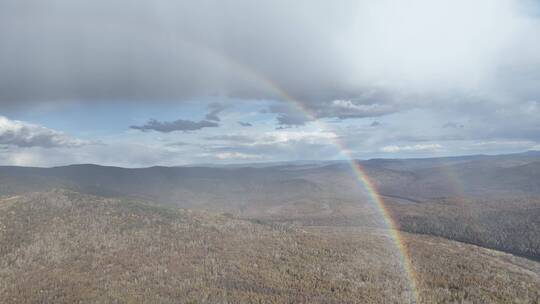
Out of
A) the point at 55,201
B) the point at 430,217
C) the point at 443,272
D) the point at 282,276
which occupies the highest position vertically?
the point at 55,201

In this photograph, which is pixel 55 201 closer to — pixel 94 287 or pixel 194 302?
pixel 94 287

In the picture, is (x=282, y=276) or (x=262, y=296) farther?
(x=282, y=276)

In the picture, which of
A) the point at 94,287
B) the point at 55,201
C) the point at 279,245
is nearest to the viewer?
the point at 94,287

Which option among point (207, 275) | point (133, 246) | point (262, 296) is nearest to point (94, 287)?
point (207, 275)

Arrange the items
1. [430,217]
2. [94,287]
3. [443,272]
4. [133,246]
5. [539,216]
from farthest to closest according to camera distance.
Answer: [430,217], [539,216], [133,246], [443,272], [94,287]

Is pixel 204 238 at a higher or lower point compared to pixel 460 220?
higher

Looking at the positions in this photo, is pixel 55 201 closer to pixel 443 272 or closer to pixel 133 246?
pixel 133 246
